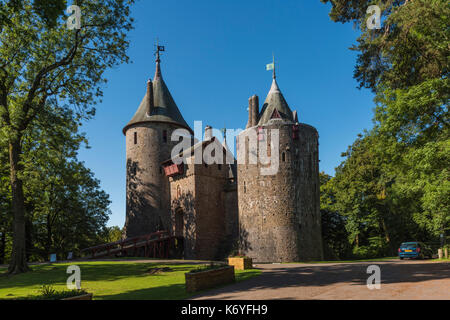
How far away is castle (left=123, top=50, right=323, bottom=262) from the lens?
2594 centimetres

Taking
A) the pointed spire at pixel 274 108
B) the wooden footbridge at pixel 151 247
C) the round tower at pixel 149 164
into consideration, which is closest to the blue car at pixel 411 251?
the pointed spire at pixel 274 108

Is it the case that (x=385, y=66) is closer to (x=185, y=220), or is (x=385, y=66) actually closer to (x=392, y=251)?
(x=185, y=220)

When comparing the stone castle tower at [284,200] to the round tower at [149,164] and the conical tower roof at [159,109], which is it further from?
the conical tower roof at [159,109]

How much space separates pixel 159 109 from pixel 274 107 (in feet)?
44.6

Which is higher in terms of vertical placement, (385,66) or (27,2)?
(27,2)

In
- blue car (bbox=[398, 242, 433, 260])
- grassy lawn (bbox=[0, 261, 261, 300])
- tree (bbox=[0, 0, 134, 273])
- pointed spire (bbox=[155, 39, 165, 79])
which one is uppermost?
pointed spire (bbox=[155, 39, 165, 79])

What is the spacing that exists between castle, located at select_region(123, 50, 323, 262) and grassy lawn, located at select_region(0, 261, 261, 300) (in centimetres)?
1087

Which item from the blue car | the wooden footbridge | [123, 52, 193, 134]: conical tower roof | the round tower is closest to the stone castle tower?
the blue car

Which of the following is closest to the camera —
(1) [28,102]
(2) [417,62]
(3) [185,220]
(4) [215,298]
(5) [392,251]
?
(4) [215,298]

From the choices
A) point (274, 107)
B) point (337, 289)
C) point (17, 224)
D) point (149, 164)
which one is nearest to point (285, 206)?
point (274, 107)

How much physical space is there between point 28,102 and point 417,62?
20.2 metres

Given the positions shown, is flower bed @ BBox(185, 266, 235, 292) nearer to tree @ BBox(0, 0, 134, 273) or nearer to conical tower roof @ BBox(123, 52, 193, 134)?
tree @ BBox(0, 0, 134, 273)
